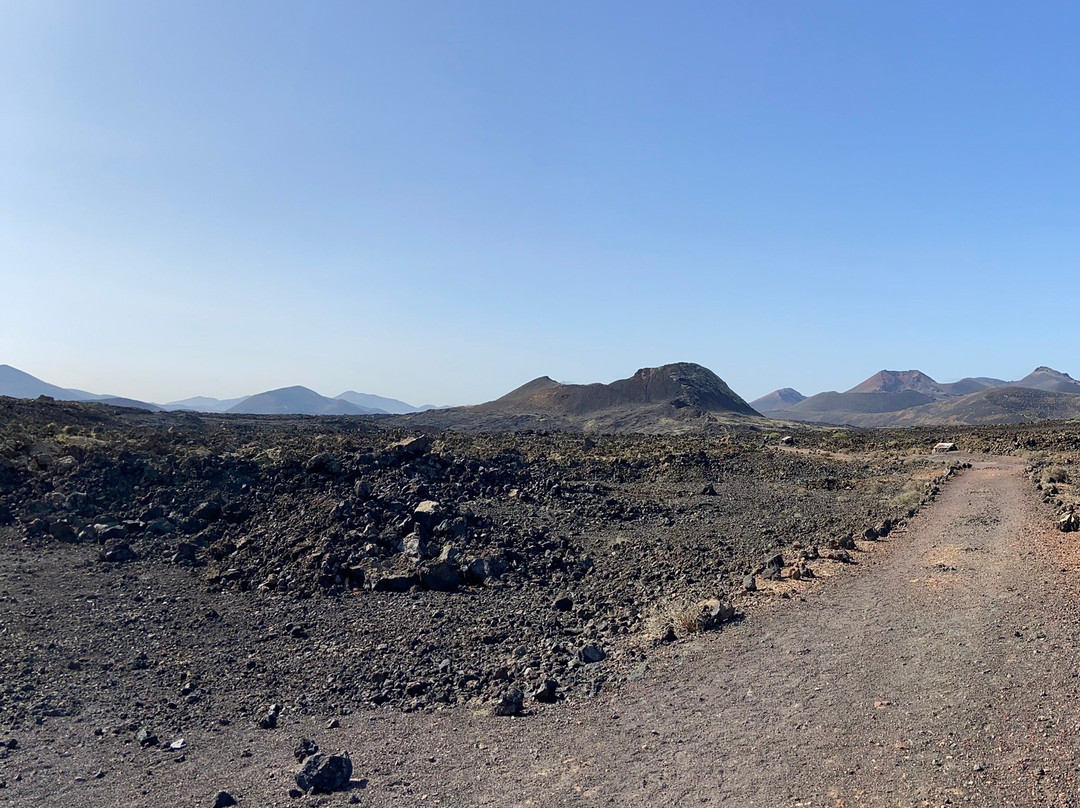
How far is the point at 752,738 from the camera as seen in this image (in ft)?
19.4

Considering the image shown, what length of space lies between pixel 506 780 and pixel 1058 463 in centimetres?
2841

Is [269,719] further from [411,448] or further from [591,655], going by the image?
[411,448]

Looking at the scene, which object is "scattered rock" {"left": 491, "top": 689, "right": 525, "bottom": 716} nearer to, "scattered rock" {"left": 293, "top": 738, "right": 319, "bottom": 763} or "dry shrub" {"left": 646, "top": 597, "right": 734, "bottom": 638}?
"scattered rock" {"left": 293, "top": 738, "right": 319, "bottom": 763}

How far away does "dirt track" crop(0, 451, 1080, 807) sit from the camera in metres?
5.17

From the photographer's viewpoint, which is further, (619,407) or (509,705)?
(619,407)

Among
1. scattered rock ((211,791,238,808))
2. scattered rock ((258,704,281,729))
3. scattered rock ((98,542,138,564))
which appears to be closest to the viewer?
scattered rock ((211,791,238,808))

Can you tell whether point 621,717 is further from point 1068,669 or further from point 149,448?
point 149,448

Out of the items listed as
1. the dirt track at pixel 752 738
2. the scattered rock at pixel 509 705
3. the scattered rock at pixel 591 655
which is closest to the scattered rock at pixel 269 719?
the dirt track at pixel 752 738

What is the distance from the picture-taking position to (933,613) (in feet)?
28.7

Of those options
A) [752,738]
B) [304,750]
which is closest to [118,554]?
[304,750]

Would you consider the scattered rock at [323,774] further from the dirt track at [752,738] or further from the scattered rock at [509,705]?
the scattered rock at [509,705]

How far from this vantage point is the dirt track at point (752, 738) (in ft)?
17.0

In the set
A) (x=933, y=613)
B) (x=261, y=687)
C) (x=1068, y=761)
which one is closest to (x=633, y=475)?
(x=933, y=613)

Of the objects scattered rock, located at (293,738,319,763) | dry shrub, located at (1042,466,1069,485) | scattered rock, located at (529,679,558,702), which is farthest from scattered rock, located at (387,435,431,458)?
dry shrub, located at (1042,466,1069,485)
